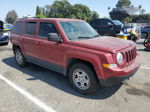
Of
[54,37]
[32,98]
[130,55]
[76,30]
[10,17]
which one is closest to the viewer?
[32,98]

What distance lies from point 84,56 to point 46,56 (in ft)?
5.15

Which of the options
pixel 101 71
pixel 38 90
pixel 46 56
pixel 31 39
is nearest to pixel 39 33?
pixel 31 39

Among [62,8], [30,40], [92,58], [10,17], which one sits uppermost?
[62,8]

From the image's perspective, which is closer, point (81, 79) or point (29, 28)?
point (81, 79)

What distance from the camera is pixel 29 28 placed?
5.57 meters

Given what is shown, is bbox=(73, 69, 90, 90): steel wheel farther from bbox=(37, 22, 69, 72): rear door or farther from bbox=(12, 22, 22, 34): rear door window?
bbox=(12, 22, 22, 34): rear door window

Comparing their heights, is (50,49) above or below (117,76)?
above

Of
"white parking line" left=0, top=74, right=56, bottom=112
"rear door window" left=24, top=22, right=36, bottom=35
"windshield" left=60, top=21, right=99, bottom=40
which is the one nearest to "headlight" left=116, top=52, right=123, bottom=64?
"windshield" left=60, top=21, right=99, bottom=40

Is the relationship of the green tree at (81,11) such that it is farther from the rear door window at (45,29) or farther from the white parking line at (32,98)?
the white parking line at (32,98)

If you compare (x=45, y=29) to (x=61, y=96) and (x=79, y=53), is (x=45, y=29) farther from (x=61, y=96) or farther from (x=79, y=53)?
(x=61, y=96)

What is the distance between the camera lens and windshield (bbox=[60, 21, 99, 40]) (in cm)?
436

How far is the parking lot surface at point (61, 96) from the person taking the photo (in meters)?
3.40

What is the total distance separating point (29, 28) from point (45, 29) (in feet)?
3.22

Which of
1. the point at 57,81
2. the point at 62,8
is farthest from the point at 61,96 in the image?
the point at 62,8
